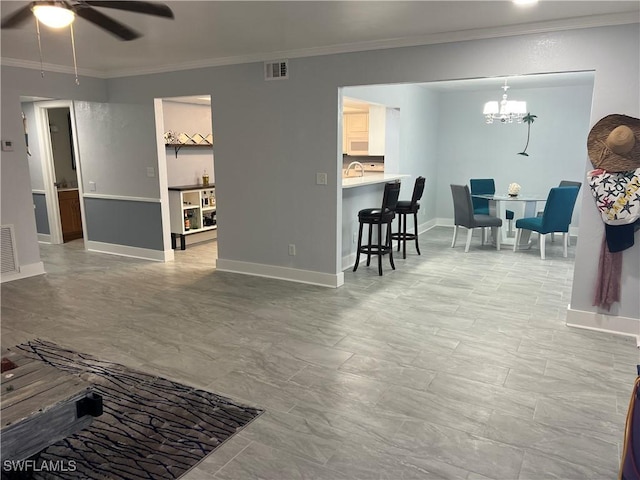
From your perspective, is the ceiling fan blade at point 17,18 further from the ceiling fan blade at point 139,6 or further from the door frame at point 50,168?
the door frame at point 50,168

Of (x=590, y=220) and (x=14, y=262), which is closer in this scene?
(x=590, y=220)

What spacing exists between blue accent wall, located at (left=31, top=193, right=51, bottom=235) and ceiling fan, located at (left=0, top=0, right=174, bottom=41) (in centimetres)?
489

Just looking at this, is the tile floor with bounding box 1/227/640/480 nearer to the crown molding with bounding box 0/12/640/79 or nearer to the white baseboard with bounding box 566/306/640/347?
the white baseboard with bounding box 566/306/640/347

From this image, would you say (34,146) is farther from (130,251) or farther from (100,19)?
(100,19)

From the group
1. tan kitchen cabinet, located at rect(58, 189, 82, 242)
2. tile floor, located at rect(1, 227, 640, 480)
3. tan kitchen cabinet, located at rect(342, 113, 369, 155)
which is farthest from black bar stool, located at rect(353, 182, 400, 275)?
tan kitchen cabinet, located at rect(58, 189, 82, 242)

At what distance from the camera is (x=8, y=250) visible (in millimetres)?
5211

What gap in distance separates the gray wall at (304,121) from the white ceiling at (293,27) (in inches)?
4.3

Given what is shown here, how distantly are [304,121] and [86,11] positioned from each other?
8.04ft

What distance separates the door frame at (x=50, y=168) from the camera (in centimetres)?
672

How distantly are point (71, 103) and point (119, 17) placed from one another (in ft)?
11.9

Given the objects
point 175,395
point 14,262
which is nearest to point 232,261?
point 14,262

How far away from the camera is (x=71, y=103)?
21.1 feet

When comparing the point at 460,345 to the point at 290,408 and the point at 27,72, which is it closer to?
the point at 290,408

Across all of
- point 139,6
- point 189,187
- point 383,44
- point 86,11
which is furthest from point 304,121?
point 189,187
